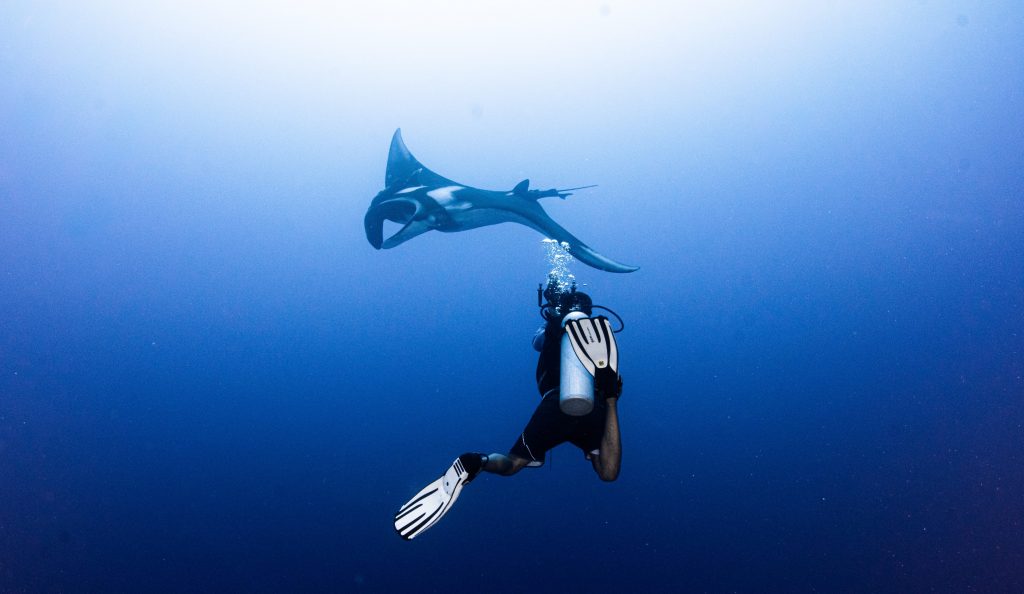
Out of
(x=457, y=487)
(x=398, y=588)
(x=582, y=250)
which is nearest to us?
(x=457, y=487)

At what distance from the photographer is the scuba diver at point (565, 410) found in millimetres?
2984

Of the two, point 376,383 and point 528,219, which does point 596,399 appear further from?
point 376,383

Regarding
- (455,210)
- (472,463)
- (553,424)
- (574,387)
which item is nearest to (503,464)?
(472,463)

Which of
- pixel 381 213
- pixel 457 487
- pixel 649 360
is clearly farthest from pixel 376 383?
pixel 457 487

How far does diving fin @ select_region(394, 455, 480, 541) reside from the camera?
3.27m

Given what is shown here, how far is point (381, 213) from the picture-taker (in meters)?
7.44

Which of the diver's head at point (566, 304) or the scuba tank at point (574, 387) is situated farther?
the diver's head at point (566, 304)

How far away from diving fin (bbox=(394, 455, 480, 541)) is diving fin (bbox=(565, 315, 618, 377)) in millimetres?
1101

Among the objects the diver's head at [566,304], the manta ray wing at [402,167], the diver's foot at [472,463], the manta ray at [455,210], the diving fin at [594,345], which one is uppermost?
the manta ray wing at [402,167]

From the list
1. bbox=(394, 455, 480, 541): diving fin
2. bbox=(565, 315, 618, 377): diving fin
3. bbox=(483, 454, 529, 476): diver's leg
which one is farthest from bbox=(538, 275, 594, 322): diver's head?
bbox=(394, 455, 480, 541): diving fin

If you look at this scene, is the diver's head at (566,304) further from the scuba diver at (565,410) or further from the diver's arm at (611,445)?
the diver's arm at (611,445)

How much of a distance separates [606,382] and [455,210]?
494 cm

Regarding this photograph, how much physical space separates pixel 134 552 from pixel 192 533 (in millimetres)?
1181

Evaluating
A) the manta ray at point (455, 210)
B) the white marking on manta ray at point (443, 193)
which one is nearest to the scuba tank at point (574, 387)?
the manta ray at point (455, 210)
